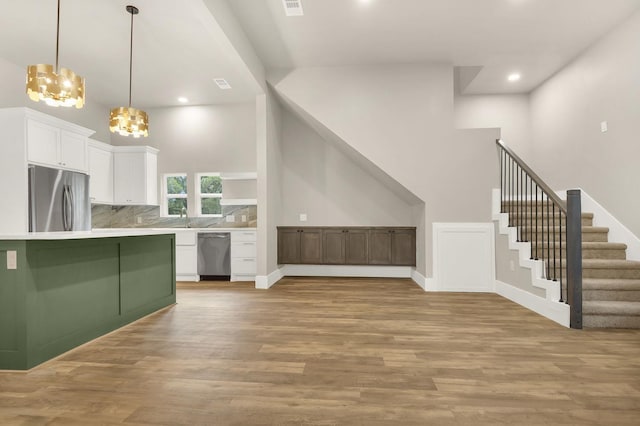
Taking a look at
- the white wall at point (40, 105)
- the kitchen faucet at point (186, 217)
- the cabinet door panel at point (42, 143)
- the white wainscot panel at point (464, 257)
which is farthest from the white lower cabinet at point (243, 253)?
the white wall at point (40, 105)

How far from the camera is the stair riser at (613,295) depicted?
3424 mm

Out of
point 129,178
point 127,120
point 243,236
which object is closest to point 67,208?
point 129,178

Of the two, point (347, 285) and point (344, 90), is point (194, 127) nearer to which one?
point (344, 90)

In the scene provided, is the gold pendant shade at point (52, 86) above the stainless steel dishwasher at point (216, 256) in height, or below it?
above

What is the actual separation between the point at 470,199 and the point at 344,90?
269 cm

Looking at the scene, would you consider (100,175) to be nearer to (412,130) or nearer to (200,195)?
(200,195)

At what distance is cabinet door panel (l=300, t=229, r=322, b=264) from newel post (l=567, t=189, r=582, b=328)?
3.96 m

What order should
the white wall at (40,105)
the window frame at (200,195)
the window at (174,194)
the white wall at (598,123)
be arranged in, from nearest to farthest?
the white wall at (598,123) → the white wall at (40,105) → the window frame at (200,195) → the window at (174,194)

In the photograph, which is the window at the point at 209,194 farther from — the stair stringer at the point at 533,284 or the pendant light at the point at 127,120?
the stair stringer at the point at 533,284

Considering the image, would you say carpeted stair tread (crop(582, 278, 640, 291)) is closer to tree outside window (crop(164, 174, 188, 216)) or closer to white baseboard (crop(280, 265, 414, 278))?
white baseboard (crop(280, 265, 414, 278))

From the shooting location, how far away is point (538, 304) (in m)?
3.78

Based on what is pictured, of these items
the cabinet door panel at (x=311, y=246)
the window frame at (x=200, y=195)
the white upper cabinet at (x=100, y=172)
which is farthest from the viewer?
the window frame at (x=200, y=195)

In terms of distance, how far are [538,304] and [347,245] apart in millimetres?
3245

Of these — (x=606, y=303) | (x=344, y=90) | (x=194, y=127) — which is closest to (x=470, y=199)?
(x=606, y=303)
